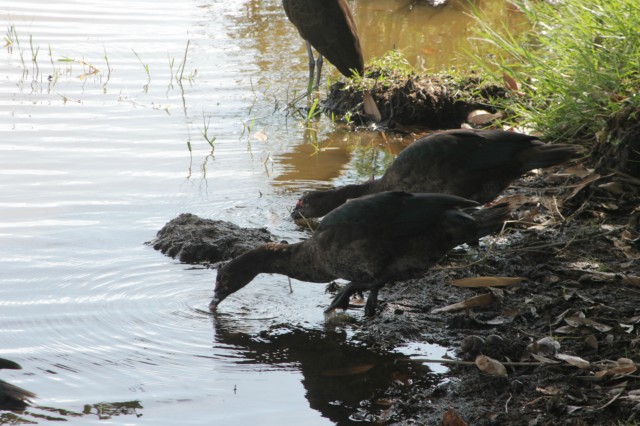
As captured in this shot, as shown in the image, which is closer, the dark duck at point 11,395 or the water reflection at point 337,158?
the dark duck at point 11,395

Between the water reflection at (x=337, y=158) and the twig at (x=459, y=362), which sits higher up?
the water reflection at (x=337, y=158)

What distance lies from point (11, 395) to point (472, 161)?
3416 millimetres

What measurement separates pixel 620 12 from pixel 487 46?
489cm

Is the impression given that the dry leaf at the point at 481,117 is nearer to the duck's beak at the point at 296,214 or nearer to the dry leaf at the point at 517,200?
the dry leaf at the point at 517,200

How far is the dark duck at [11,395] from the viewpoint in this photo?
392 cm

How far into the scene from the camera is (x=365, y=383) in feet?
14.5

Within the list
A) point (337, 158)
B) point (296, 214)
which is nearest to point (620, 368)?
point (296, 214)

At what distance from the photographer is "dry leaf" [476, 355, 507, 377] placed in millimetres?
4214

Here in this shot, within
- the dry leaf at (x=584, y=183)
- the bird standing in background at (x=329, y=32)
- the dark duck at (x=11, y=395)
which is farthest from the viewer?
the bird standing in background at (x=329, y=32)

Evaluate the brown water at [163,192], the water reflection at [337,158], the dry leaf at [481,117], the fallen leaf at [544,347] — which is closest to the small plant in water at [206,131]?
the brown water at [163,192]

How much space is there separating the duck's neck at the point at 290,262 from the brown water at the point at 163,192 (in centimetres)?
17

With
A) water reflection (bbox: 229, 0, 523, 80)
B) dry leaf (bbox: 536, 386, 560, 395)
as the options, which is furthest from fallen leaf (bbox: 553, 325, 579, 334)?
water reflection (bbox: 229, 0, 523, 80)

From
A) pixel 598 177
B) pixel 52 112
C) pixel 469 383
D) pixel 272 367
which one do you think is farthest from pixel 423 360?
pixel 52 112

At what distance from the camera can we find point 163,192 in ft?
23.2
